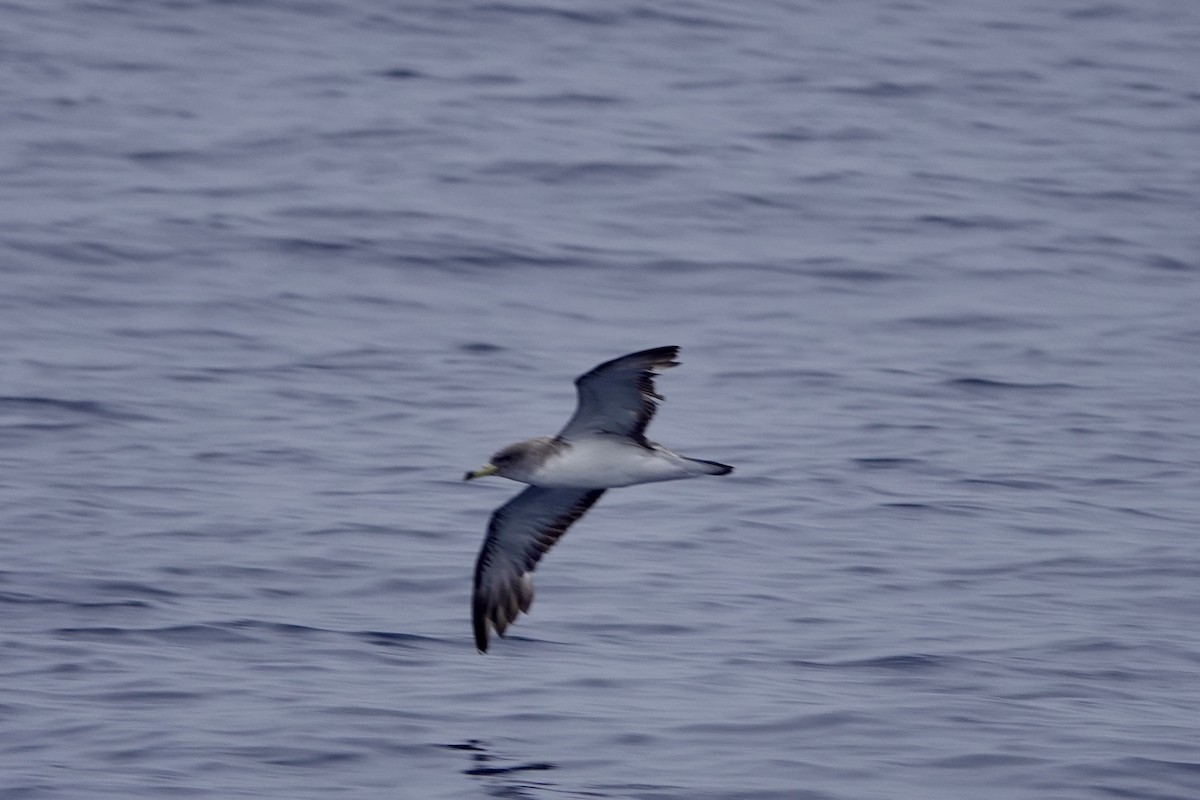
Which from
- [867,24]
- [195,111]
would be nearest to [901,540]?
[195,111]

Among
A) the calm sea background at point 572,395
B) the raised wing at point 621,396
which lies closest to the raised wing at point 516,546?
the calm sea background at point 572,395

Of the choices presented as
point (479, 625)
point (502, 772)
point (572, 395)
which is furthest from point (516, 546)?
point (572, 395)

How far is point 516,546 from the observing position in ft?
33.0

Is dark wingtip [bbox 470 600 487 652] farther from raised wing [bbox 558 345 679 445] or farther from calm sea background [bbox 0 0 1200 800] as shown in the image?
raised wing [bbox 558 345 679 445]

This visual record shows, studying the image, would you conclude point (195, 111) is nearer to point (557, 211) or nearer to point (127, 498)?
point (557, 211)

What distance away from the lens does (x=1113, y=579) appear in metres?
11.0

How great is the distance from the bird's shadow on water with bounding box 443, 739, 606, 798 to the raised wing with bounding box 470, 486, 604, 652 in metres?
1.19

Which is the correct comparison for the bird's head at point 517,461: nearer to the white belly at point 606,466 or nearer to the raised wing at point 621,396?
the white belly at point 606,466

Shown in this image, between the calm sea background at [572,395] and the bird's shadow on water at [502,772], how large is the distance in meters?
0.03

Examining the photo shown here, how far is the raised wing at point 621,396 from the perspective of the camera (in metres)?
8.41

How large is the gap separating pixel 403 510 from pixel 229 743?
3419 millimetres

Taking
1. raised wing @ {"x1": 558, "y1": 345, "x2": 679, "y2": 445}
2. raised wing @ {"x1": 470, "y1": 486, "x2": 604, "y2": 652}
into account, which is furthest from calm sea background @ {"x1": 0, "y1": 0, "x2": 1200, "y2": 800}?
raised wing @ {"x1": 558, "y1": 345, "x2": 679, "y2": 445}

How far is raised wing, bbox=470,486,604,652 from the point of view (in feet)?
32.4

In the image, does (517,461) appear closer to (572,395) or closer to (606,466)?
(606,466)
